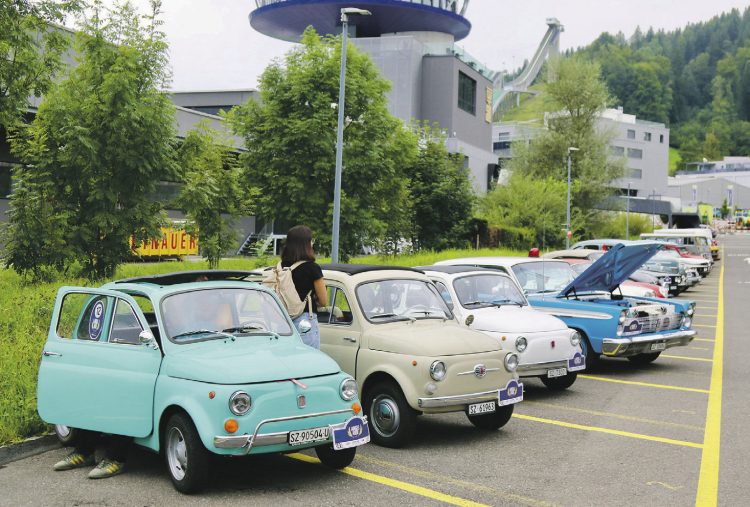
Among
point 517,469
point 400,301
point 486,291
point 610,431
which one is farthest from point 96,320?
point 486,291

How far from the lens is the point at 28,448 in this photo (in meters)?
7.45

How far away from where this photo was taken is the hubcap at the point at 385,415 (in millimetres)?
7844

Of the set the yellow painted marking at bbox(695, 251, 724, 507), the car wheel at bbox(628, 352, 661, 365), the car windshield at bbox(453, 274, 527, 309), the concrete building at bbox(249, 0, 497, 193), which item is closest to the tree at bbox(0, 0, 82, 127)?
the car windshield at bbox(453, 274, 527, 309)

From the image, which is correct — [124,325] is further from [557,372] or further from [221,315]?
[557,372]

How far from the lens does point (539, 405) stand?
1014 centimetres

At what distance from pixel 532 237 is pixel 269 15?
132ft

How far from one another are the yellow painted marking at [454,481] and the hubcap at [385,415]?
45 centimetres

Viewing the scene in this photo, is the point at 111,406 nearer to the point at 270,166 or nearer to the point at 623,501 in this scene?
the point at 623,501

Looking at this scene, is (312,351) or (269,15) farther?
(269,15)

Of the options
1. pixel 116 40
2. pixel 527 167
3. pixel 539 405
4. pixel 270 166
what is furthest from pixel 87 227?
pixel 527 167

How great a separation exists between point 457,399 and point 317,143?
16.3 meters

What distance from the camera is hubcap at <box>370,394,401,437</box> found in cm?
784

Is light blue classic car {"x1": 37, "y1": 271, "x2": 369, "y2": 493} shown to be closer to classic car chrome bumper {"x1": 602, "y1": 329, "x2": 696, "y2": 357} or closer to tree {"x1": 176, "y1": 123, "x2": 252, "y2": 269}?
classic car chrome bumper {"x1": 602, "y1": 329, "x2": 696, "y2": 357}

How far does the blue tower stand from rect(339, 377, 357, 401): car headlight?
6328cm
